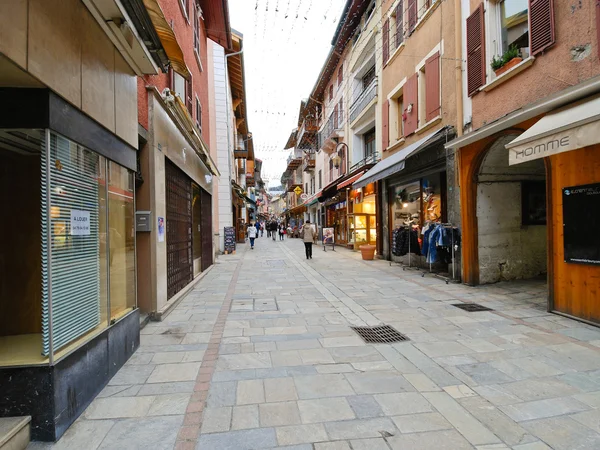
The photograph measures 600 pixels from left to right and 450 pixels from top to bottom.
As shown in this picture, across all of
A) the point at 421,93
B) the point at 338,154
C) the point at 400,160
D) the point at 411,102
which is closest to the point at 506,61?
the point at 400,160

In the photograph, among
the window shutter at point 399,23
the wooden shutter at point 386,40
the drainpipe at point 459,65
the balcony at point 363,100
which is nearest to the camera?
the drainpipe at point 459,65

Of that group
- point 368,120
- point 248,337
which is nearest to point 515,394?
point 248,337

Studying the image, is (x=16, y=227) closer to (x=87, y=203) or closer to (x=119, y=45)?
(x=87, y=203)

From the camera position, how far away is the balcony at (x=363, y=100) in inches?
602

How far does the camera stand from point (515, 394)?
3207 millimetres

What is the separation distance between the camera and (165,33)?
4.61 m

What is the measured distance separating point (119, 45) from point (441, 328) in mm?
5815

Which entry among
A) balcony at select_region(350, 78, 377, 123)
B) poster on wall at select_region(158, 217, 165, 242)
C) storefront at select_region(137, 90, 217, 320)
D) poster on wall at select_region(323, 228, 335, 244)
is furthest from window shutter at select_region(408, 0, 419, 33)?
poster on wall at select_region(323, 228, 335, 244)

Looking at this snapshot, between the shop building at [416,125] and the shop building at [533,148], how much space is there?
2.72ft

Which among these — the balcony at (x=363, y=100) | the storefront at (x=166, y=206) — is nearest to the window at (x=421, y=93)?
the balcony at (x=363, y=100)

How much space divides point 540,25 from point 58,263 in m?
8.22

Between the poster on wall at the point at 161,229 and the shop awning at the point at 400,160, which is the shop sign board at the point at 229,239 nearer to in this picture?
the shop awning at the point at 400,160

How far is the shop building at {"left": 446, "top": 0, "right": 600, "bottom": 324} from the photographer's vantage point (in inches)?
200

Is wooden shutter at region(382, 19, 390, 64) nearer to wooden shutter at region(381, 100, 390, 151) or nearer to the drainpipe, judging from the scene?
wooden shutter at region(381, 100, 390, 151)
